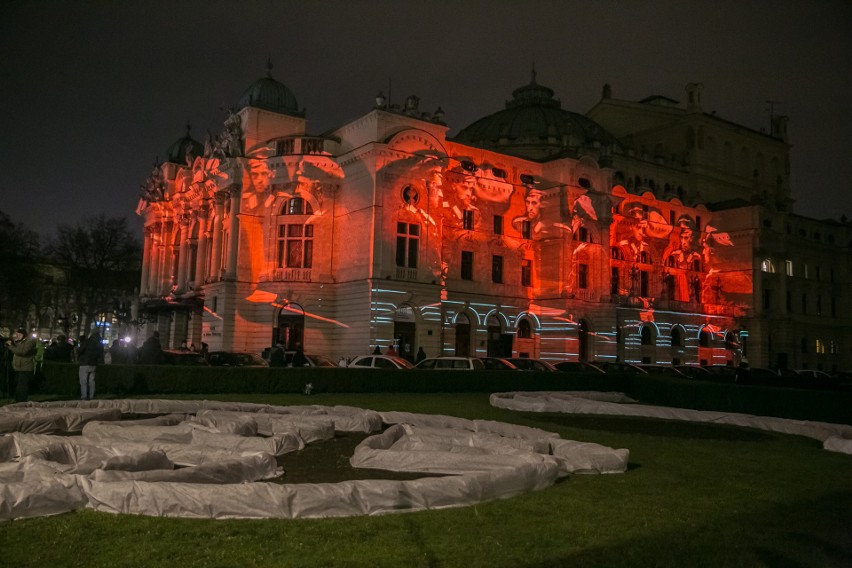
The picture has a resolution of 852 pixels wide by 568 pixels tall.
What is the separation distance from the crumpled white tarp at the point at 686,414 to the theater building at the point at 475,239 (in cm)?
1882

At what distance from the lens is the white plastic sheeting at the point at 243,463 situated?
293 inches

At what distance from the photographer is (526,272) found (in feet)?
168

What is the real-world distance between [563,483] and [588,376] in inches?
776

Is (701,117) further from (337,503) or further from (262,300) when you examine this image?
(337,503)

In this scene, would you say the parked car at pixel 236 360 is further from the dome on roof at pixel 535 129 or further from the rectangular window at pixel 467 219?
the dome on roof at pixel 535 129

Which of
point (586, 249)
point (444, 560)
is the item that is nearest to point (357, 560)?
point (444, 560)

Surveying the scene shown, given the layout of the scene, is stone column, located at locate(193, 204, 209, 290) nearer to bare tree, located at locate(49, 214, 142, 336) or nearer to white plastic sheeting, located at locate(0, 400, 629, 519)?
bare tree, located at locate(49, 214, 142, 336)

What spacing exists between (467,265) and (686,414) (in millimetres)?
29421

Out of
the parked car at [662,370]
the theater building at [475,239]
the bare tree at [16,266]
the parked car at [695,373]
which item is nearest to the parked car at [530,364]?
the parked car at [662,370]

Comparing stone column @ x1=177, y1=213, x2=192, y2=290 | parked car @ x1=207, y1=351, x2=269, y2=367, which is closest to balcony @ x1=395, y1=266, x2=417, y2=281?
parked car @ x1=207, y1=351, x2=269, y2=367

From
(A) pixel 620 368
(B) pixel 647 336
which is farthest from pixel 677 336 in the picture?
(A) pixel 620 368

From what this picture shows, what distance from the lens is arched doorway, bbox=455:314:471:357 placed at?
4738 cm

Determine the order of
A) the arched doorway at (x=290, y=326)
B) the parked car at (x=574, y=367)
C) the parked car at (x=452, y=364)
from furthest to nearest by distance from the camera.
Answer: the arched doorway at (x=290, y=326) → the parked car at (x=574, y=367) → the parked car at (x=452, y=364)

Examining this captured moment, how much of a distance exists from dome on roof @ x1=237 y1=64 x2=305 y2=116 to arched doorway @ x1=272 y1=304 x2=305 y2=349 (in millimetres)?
13826
